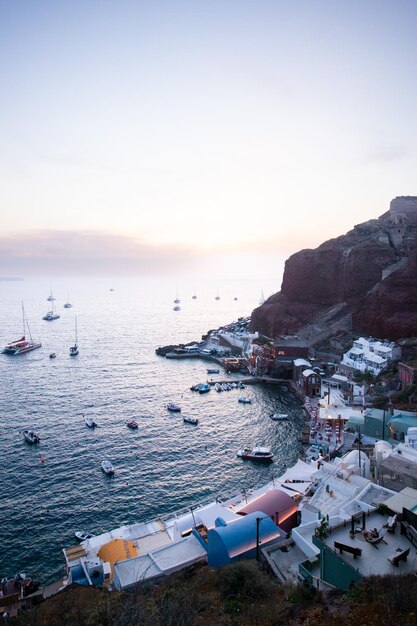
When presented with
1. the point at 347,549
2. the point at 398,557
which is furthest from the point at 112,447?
the point at 398,557

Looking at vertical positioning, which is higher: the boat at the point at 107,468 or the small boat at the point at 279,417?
the boat at the point at 107,468

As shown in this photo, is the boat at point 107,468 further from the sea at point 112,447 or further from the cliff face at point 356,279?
the cliff face at point 356,279

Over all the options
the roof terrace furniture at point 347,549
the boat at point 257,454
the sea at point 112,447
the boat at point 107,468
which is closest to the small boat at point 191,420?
the sea at point 112,447

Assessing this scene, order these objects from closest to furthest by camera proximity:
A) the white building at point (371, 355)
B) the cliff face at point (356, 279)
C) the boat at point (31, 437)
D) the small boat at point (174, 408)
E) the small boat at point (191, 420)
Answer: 1. the boat at point (31, 437)
2. the small boat at point (191, 420)
3. the small boat at point (174, 408)
4. the white building at point (371, 355)
5. the cliff face at point (356, 279)

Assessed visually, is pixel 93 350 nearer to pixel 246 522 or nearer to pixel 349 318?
pixel 349 318

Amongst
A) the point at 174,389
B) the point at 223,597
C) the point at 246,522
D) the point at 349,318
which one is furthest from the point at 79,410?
the point at 349,318

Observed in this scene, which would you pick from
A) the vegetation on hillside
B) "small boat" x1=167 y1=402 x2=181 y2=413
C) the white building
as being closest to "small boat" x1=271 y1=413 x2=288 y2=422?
"small boat" x1=167 y1=402 x2=181 y2=413
